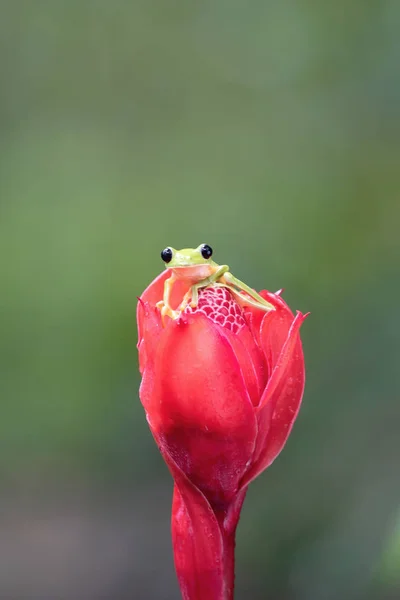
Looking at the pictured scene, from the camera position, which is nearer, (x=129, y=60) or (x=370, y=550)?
(x=370, y=550)

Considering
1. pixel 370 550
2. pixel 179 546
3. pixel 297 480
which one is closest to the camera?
pixel 179 546

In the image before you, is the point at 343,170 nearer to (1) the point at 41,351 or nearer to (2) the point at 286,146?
(2) the point at 286,146

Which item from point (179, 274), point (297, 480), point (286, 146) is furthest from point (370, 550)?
point (286, 146)

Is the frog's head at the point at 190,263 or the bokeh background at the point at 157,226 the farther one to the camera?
the bokeh background at the point at 157,226

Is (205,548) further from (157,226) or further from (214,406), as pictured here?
(157,226)

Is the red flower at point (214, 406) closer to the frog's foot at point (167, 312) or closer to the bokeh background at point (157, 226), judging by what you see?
the frog's foot at point (167, 312)

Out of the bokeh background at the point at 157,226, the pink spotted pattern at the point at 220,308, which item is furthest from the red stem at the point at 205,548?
the bokeh background at the point at 157,226

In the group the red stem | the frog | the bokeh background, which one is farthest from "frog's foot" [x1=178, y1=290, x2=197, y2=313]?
the bokeh background

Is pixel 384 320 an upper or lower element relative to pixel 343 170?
lower

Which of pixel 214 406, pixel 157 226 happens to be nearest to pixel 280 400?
pixel 214 406
